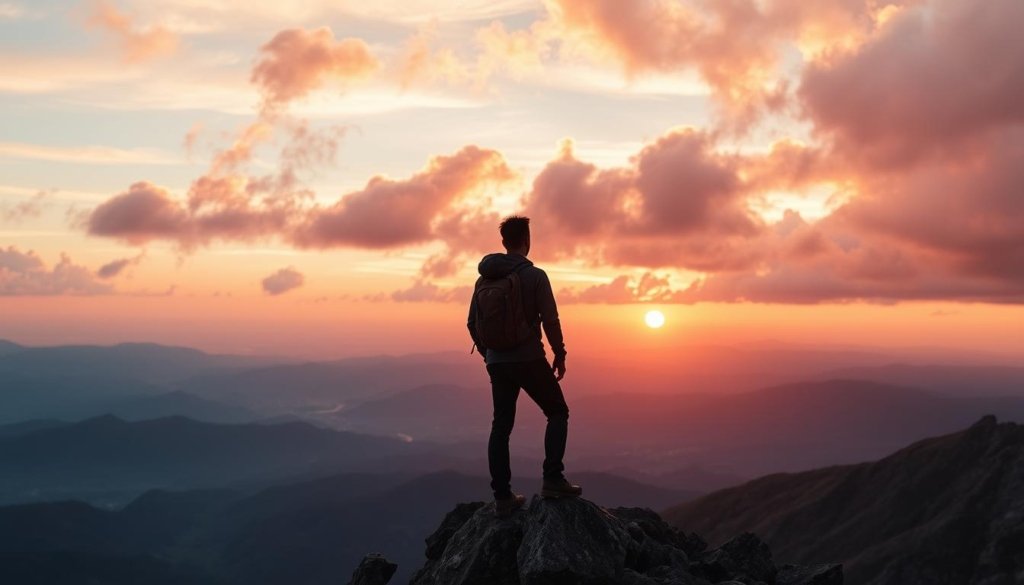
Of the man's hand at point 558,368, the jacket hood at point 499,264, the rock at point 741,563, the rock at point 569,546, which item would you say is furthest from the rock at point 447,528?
the jacket hood at point 499,264

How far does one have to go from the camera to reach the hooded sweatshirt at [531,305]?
14625 millimetres

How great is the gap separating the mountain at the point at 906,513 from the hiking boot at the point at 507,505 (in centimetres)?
10530

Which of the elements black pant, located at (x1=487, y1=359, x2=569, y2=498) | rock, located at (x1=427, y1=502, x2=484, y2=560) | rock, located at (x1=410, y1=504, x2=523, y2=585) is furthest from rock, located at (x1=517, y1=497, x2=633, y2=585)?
rock, located at (x1=427, y1=502, x2=484, y2=560)

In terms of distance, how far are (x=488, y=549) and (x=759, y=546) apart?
29.8 feet

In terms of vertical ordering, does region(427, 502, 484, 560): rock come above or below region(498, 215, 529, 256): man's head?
below

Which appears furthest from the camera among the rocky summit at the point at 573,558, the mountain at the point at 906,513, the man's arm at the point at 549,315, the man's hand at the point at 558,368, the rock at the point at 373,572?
the mountain at the point at 906,513

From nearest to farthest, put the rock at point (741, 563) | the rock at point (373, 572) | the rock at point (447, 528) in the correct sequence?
the rock at point (741, 563) < the rock at point (373, 572) < the rock at point (447, 528)

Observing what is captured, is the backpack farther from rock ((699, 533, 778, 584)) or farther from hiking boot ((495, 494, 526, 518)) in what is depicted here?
rock ((699, 533, 778, 584))

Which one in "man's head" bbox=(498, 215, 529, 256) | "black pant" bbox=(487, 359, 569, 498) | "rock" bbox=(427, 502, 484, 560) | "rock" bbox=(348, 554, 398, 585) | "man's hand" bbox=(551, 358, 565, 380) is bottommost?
"rock" bbox=(348, 554, 398, 585)

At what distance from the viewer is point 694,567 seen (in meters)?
20.1

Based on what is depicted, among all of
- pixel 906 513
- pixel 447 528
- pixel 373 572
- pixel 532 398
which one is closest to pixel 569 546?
pixel 532 398

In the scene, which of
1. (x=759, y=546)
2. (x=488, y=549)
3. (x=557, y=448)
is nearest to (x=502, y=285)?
(x=557, y=448)

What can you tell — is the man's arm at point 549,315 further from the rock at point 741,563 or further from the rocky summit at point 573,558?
the rock at point 741,563

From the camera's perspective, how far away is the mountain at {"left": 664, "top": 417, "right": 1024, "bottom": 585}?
10769cm
